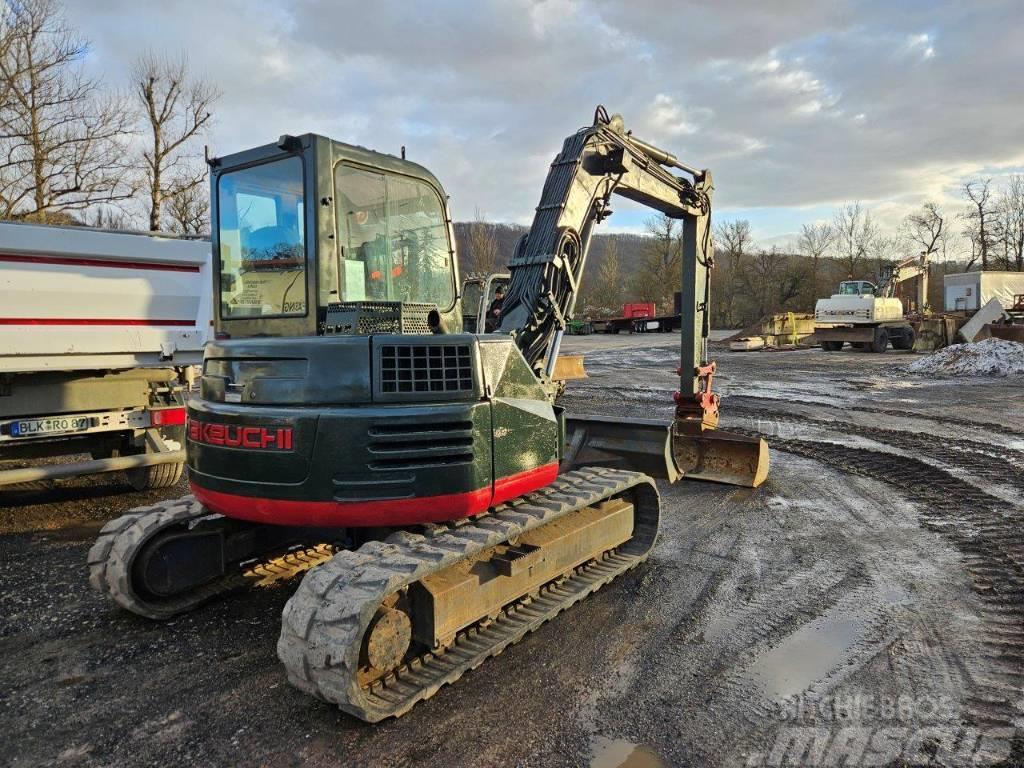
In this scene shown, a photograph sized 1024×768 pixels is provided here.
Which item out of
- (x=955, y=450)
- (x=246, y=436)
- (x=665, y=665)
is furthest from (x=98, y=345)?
(x=955, y=450)

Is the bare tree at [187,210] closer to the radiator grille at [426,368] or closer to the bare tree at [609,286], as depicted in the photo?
the radiator grille at [426,368]

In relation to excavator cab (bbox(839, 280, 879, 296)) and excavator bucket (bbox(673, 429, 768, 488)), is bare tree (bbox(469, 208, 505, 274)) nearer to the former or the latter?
excavator cab (bbox(839, 280, 879, 296))

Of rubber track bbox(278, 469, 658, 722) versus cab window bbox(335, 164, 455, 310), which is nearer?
rubber track bbox(278, 469, 658, 722)

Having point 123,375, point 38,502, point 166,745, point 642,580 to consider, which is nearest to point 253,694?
point 166,745

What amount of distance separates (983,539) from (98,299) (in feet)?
25.5

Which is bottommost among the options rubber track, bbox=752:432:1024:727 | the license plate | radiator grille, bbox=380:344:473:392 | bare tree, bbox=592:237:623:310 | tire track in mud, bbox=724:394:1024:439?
rubber track, bbox=752:432:1024:727

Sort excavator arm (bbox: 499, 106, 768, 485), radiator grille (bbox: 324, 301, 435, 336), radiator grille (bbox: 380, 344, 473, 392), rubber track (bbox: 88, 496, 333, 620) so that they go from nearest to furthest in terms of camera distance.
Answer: radiator grille (bbox: 380, 344, 473, 392) → radiator grille (bbox: 324, 301, 435, 336) → rubber track (bbox: 88, 496, 333, 620) → excavator arm (bbox: 499, 106, 768, 485)

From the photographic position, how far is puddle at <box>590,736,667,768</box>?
2.71 meters

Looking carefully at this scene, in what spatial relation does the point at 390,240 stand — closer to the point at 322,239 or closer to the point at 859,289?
the point at 322,239

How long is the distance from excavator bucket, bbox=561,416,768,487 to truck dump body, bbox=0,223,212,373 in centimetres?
393

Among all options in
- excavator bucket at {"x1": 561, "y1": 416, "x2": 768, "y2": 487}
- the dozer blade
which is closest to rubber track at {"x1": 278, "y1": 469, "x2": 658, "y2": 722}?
excavator bucket at {"x1": 561, "y1": 416, "x2": 768, "y2": 487}

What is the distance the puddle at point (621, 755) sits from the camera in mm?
2705

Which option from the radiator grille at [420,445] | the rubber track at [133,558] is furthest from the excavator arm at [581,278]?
the rubber track at [133,558]

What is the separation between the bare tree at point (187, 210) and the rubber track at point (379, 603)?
89.6 feet
